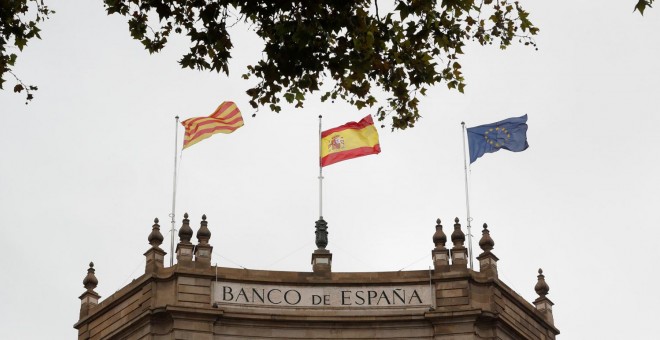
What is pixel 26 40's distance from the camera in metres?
28.5

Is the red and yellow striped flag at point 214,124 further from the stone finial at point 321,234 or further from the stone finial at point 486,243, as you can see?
the stone finial at point 486,243

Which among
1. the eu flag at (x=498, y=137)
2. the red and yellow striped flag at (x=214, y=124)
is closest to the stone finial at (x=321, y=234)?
the red and yellow striped flag at (x=214, y=124)

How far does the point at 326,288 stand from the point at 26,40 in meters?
27.4

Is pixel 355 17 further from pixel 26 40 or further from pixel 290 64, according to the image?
pixel 26 40

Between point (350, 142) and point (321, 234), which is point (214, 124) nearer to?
point (350, 142)

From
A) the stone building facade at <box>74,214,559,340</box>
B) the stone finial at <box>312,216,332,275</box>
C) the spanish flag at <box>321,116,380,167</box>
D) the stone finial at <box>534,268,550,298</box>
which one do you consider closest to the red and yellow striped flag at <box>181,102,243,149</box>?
the spanish flag at <box>321,116,380,167</box>

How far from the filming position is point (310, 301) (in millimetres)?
54281

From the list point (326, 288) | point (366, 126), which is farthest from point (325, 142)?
point (326, 288)

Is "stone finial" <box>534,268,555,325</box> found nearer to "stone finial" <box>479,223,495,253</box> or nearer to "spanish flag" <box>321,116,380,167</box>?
"stone finial" <box>479,223,495,253</box>

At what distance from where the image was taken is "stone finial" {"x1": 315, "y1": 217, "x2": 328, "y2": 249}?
2220 inches

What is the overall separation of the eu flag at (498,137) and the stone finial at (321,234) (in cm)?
619

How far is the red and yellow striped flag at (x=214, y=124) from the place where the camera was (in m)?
57.7

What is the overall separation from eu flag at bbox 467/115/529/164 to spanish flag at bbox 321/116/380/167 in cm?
383

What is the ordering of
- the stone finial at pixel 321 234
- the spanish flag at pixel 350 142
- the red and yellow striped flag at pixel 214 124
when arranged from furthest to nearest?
the red and yellow striped flag at pixel 214 124 → the spanish flag at pixel 350 142 → the stone finial at pixel 321 234
